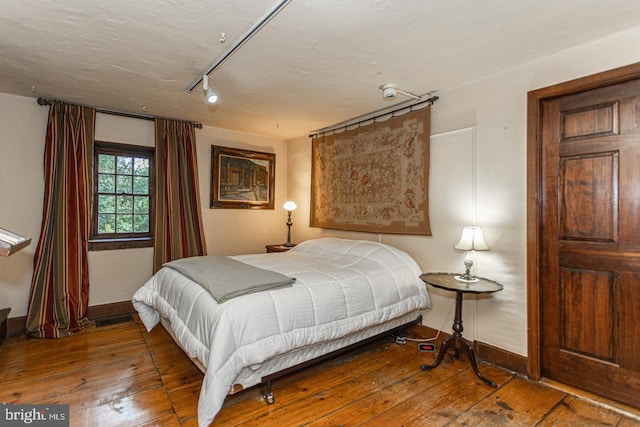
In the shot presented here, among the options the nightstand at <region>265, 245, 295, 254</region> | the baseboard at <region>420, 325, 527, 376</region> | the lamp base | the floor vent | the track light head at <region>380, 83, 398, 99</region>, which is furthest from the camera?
the nightstand at <region>265, 245, 295, 254</region>

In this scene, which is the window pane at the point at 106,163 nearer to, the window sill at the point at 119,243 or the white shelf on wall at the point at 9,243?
the window sill at the point at 119,243

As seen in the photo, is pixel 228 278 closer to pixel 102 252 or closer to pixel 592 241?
pixel 102 252

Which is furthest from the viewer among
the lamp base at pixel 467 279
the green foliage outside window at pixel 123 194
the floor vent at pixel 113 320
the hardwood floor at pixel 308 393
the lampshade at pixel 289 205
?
the lampshade at pixel 289 205

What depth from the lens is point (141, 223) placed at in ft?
13.0

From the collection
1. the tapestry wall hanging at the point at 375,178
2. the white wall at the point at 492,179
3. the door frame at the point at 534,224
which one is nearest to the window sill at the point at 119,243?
the tapestry wall hanging at the point at 375,178

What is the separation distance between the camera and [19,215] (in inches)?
128

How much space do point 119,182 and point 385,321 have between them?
338 cm

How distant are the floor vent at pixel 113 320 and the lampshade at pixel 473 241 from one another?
3494 mm

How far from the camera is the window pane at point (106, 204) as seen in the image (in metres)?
3.71

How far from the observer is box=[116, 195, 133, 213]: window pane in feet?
12.6

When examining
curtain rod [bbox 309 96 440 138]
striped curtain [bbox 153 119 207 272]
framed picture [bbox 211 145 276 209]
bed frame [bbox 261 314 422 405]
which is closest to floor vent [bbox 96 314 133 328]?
striped curtain [bbox 153 119 207 272]

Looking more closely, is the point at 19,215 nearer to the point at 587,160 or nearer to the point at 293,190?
the point at 293,190

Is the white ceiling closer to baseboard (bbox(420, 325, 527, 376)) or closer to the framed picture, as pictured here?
the framed picture

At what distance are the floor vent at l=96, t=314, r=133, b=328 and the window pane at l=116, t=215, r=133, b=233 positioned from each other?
979 millimetres
